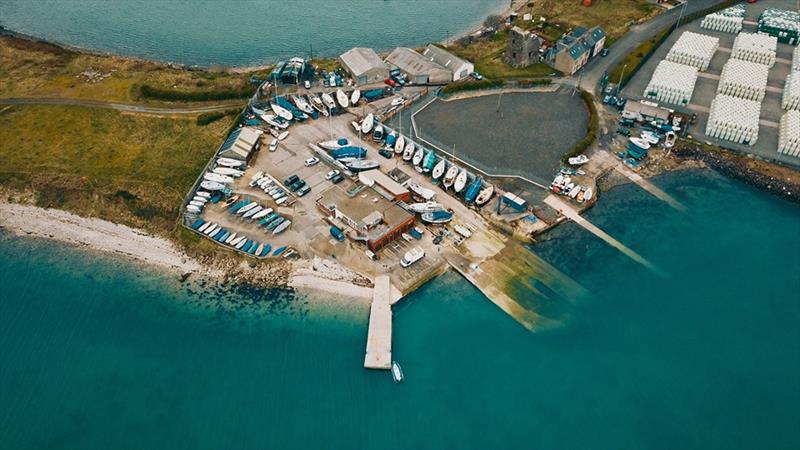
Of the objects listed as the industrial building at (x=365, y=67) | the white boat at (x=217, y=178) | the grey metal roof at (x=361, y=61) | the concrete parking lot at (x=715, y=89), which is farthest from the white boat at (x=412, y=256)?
the concrete parking lot at (x=715, y=89)

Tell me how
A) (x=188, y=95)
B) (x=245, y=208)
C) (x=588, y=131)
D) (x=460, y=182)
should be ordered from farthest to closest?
1. (x=188, y=95)
2. (x=588, y=131)
3. (x=460, y=182)
4. (x=245, y=208)

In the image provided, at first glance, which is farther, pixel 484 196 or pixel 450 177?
pixel 450 177

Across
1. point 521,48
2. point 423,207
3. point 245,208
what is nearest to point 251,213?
point 245,208

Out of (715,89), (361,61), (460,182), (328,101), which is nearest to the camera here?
(460,182)

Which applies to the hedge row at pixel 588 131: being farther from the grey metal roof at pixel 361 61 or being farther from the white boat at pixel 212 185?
the white boat at pixel 212 185

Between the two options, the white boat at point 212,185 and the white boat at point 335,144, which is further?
the white boat at point 335,144

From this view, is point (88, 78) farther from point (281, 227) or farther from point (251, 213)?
point (281, 227)

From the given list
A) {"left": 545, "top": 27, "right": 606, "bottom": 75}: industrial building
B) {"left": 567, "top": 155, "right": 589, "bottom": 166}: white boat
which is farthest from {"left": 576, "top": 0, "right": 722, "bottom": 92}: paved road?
{"left": 567, "top": 155, "right": 589, "bottom": 166}: white boat
